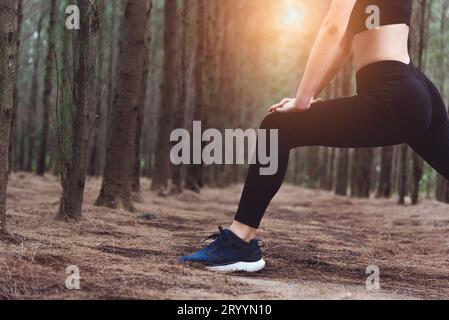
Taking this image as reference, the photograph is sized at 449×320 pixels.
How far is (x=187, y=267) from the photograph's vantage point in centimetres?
317

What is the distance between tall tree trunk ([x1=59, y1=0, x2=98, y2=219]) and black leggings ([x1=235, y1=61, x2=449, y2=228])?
2.60 meters

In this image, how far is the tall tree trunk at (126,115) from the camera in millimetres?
7301

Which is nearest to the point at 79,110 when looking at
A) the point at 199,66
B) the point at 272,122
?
the point at 272,122

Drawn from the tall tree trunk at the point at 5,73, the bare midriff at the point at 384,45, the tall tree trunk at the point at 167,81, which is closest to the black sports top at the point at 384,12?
the bare midriff at the point at 384,45

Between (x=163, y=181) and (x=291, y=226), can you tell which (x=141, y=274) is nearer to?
(x=291, y=226)

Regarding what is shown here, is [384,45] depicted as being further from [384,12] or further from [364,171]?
[364,171]

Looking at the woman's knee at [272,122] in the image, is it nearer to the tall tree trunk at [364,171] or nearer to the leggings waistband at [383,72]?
the leggings waistband at [383,72]

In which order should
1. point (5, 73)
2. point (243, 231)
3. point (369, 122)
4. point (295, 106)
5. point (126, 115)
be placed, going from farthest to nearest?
point (126, 115) < point (5, 73) < point (243, 231) < point (295, 106) < point (369, 122)

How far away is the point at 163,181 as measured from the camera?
38.8 feet

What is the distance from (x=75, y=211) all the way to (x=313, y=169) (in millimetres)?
20635

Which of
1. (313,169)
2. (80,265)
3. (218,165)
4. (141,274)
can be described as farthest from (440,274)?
(313,169)

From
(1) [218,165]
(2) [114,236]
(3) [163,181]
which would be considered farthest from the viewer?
(1) [218,165]

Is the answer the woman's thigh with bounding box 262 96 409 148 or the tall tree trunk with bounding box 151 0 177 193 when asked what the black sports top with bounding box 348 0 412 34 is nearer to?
the woman's thigh with bounding box 262 96 409 148

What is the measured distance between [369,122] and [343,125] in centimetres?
12
